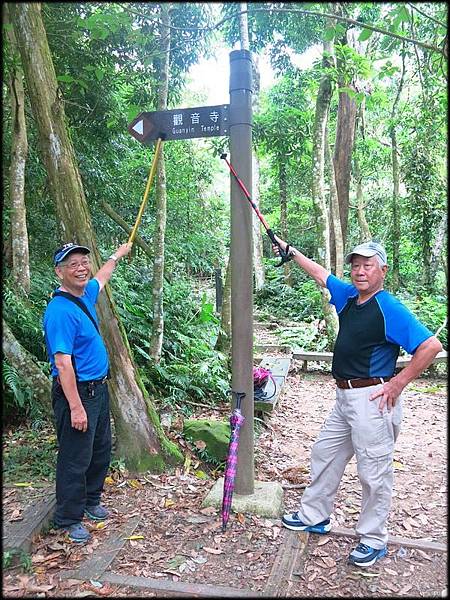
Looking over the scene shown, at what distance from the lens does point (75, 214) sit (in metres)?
3.80

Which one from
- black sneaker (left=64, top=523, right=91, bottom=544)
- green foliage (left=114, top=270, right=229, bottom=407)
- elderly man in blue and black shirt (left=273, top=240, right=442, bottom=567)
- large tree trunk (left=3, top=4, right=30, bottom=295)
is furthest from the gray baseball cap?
large tree trunk (left=3, top=4, right=30, bottom=295)

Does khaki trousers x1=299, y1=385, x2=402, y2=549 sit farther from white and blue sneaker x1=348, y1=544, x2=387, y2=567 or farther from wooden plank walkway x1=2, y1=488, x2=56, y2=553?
wooden plank walkway x1=2, y1=488, x2=56, y2=553

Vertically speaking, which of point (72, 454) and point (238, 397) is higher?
point (238, 397)

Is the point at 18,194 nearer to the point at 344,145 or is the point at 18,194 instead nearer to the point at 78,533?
the point at 78,533

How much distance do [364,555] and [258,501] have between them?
2.71 ft

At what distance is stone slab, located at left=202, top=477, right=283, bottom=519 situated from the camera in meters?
3.49

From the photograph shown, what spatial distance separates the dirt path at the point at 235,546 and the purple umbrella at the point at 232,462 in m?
0.14

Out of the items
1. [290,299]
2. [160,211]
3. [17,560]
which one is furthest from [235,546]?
[290,299]

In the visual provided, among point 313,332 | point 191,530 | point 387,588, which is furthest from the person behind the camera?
point 313,332

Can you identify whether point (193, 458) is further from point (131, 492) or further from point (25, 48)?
point (25, 48)

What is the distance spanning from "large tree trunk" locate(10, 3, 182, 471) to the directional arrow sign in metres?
0.60

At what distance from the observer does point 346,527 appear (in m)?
3.55

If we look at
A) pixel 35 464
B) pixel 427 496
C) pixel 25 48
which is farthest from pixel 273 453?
pixel 25 48

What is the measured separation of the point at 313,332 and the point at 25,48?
908 centimetres
